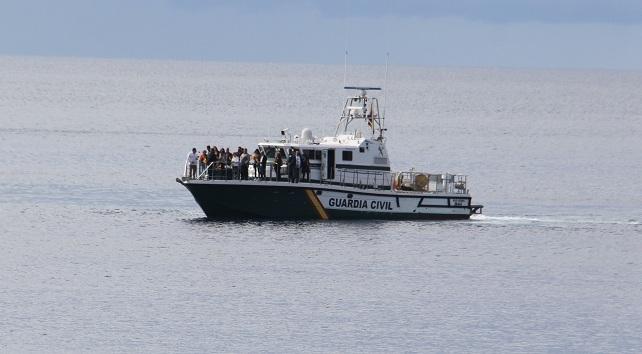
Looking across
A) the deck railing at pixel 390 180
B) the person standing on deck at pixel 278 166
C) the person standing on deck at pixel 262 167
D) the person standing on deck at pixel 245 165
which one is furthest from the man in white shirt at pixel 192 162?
the person standing on deck at pixel 278 166

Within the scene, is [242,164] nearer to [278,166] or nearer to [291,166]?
[278,166]

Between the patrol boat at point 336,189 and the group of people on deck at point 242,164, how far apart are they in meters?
0.12

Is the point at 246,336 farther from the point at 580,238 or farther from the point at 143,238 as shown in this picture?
the point at 580,238

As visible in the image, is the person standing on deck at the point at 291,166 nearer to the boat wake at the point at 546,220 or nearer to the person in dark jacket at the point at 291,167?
the person in dark jacket at the point at 291,167

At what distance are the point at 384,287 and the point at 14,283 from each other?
1192 centimetres

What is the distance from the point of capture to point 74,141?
13000 cm

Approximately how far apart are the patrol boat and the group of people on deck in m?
0.12

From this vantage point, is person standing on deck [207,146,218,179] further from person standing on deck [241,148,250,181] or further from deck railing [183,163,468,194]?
person standing on deck [241,148,250,181]

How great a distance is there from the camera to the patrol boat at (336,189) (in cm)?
6612

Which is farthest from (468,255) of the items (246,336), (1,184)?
(1,184)

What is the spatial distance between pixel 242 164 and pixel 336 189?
405 centimetres

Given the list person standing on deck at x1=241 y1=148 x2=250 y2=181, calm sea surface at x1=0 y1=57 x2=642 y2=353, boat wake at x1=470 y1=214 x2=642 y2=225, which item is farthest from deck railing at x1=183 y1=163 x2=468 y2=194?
boat wake at x1=470 y1=214 x2=642 y2=225

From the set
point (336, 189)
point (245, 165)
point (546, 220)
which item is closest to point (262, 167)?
point (245, 165)

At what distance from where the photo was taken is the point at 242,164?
6581 cm
